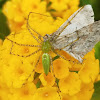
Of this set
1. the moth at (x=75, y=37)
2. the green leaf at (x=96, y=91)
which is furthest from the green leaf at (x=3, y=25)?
the green leaf at (x=96, y=91)

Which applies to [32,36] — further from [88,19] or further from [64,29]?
[88,19]

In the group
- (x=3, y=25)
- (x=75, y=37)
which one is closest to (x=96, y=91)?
(x=75, y=37)

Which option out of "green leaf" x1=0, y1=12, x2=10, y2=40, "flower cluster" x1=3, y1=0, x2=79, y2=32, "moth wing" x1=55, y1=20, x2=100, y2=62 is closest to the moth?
"moth wing" x1=55, y1=20, x2=100, y2=62

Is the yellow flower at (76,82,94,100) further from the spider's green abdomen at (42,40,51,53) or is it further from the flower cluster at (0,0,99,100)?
the spider's green abdomen at (42,40,51,53)

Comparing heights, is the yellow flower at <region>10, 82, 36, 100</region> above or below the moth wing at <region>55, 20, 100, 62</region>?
below

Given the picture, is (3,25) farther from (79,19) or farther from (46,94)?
(46,94)
